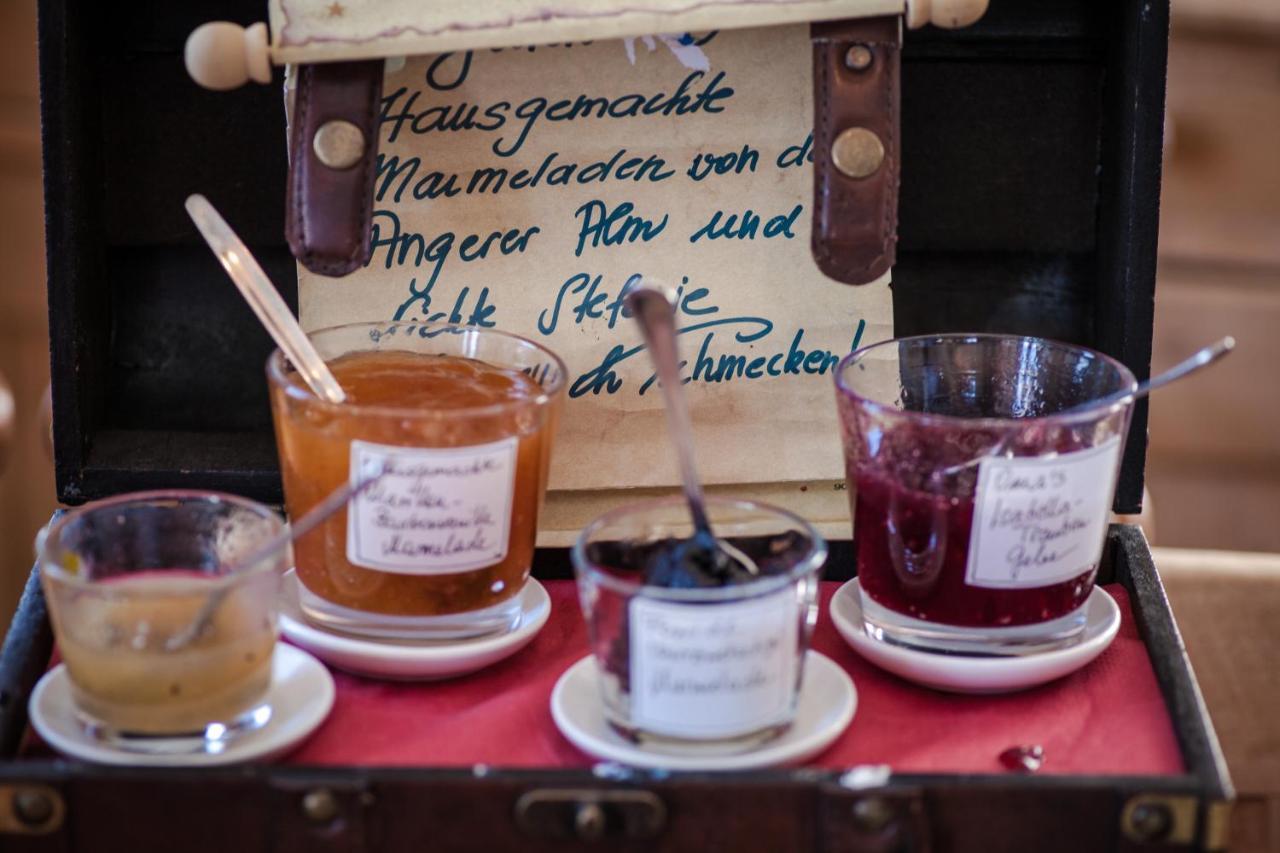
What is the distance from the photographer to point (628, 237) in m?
0.86

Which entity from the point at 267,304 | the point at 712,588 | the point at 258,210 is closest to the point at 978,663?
the point at 712,588

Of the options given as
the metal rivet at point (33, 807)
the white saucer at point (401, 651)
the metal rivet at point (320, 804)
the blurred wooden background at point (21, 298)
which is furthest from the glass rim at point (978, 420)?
the blurred wooden background at point (21, 298)

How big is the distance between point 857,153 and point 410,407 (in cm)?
28

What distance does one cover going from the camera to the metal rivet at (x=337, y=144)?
2.58 ft

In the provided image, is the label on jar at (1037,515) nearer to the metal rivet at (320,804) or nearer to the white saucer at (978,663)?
the white saucer at (978,663)

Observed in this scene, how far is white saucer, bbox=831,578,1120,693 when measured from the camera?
74 centimetres

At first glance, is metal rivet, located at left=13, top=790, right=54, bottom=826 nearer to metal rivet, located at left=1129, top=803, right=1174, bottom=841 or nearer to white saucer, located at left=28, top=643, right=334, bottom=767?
white saucer, located at left=28, top=643, right=334, bottom=767

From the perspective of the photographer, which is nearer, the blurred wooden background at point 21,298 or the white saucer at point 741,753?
the white saucer at point 741,753

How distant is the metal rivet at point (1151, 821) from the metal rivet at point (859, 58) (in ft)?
1.32

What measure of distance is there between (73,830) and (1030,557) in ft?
1.56

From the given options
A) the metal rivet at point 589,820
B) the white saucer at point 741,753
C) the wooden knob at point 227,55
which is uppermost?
the wooden knob at point 227,55

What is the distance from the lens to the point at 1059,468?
2.37ft

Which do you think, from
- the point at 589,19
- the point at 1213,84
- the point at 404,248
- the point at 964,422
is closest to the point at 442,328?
the point at 404,248

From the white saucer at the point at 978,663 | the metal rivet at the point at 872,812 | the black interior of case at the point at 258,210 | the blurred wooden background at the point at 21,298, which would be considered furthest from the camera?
the blurred wooden background at the point at 21,298
